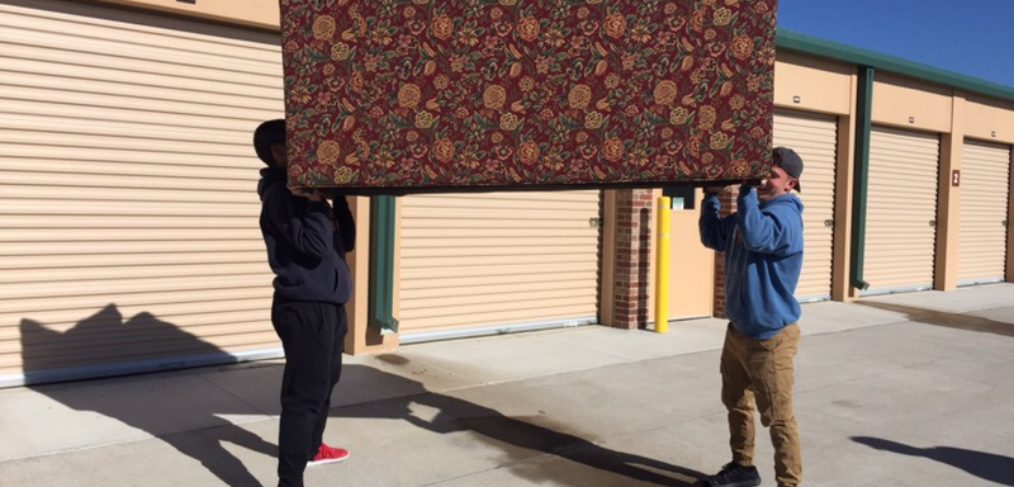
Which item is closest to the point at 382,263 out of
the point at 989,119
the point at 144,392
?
the point at 144,392

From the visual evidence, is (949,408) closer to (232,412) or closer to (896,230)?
(232,412)

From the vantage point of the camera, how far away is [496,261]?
344 inches

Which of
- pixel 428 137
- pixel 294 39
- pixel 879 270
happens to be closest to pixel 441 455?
pixel 428 137

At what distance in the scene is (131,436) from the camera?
5.01 meters

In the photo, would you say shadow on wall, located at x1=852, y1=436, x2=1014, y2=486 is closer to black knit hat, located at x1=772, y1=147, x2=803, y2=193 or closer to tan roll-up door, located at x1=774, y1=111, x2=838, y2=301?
black knit hat, located at x1=772, y1=147, x2=803, y2=193

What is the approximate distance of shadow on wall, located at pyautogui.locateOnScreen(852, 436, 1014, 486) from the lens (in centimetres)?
492

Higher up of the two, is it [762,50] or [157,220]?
[762,50]

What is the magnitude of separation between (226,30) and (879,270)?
439 inches

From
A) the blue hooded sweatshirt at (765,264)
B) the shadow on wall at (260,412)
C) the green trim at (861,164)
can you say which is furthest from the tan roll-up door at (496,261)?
the green trim at (861,164)

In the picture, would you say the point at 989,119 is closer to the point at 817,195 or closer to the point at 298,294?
the point at 817,195

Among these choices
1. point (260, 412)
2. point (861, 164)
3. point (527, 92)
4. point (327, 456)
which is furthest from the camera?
point (861, 164)

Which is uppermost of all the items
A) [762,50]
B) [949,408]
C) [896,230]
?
[762,50]

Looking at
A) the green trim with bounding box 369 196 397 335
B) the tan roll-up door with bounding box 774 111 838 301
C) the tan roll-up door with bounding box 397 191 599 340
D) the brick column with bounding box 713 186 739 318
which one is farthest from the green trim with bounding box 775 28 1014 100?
the green trim with bounding box 369 196 397 335

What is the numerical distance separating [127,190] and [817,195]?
9682 millimetres
